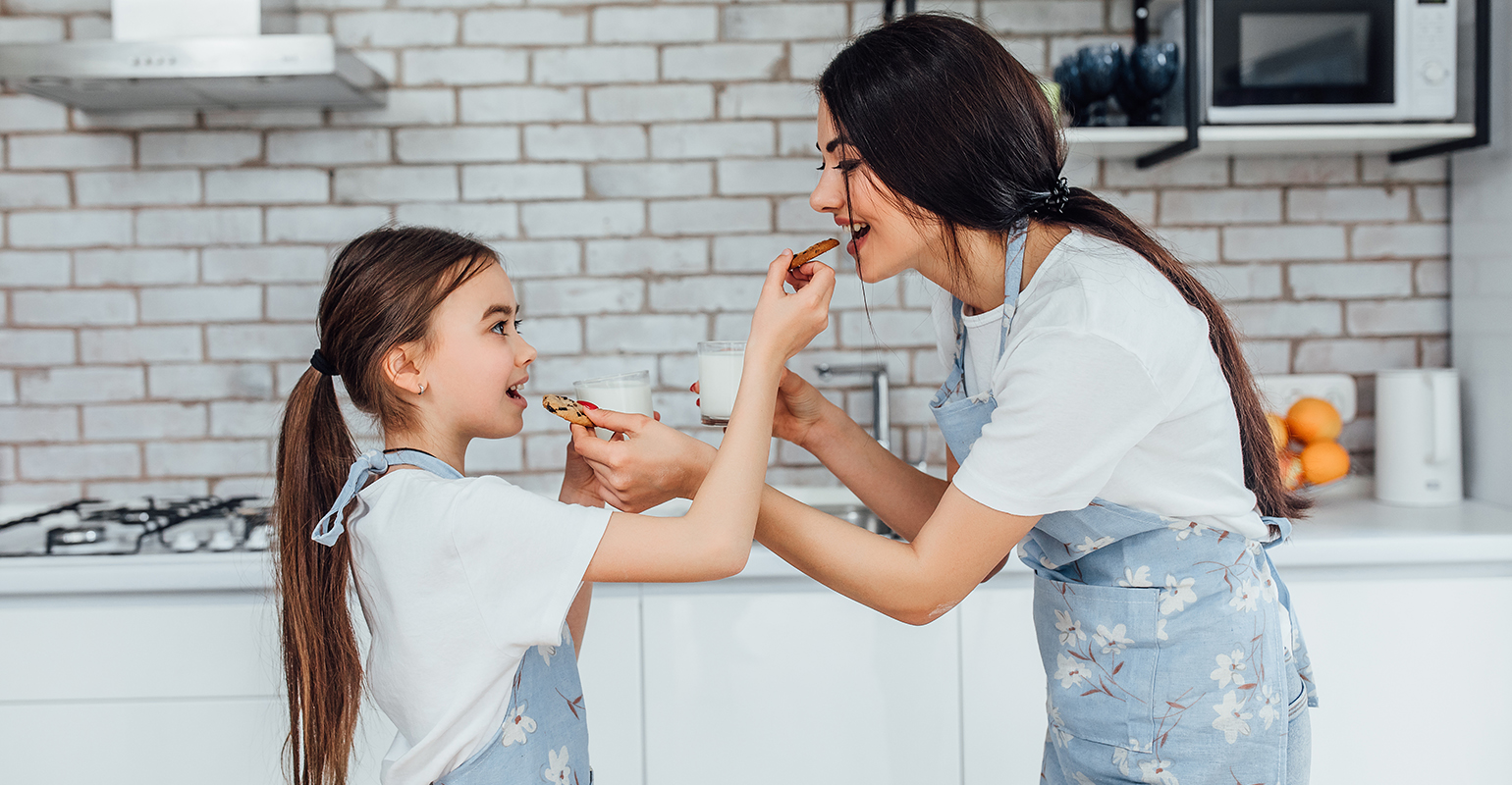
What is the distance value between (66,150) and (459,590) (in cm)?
189

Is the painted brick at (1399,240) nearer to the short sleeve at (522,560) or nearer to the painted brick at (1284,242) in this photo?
the painted brick at (1284,242)

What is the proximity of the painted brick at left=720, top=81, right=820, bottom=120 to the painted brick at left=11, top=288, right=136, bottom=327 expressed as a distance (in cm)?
144

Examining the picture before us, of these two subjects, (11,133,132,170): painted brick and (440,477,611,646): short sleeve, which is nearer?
(440,477,611,646): short sleeve

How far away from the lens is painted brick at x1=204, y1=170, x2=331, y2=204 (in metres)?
2.11

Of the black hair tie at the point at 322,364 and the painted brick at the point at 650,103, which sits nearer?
the black hair tie at the point at 322,364

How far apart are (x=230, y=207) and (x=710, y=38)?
116 centimetres

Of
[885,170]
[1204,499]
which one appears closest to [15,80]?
[885,170]

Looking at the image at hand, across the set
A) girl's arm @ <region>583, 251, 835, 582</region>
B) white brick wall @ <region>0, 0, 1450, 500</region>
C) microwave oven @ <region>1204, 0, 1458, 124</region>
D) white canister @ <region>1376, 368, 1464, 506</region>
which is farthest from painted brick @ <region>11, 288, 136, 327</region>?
white canister @ <region>1376, 368, 1464, 506</region>

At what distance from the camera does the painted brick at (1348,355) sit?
2182mm

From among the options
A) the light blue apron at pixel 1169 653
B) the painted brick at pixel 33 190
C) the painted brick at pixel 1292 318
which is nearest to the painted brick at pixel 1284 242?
the painted brick at pixel 1292 318

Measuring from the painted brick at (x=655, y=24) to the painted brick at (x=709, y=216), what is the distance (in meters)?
0.37

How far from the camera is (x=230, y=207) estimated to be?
2.12m

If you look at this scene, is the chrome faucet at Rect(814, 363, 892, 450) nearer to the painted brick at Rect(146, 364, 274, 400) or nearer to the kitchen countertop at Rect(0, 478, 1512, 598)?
the kitchen countertop at Rect(0, 478, 1512, 598)

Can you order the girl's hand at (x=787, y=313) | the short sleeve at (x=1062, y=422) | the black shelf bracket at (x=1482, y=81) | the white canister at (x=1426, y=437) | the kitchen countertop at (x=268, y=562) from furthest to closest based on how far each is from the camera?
the white canister at (x=1426, y=437), the black shelf bracket at (x=1482, y=81), the kitchen countertop at (x=268, y=562), the girl's hand at (x=787, y=313), the short sleeve at (x=1062, y=422)
